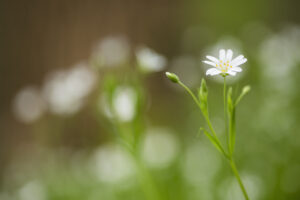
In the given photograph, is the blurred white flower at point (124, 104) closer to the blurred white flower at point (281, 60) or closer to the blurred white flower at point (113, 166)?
the blurred white flower at point (113, 166)

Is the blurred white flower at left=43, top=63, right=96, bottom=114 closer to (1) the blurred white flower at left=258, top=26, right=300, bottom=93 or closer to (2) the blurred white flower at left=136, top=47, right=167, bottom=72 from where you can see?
(2) the blurred white flower at left=136, top=47, right=167, bottom=72

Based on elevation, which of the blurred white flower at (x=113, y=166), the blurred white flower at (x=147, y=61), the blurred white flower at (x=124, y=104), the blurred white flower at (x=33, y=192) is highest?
the blurred white flower at (x=147, y=61)

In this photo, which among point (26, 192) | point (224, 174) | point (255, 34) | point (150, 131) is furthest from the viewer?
point (150, 131)

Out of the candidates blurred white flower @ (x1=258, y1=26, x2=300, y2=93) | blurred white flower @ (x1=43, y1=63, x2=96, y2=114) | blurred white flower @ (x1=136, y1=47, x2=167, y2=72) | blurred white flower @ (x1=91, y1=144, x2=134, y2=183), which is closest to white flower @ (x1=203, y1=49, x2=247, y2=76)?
blurred white flower @ (x1=136, y1=47, x2=167, y2=72)

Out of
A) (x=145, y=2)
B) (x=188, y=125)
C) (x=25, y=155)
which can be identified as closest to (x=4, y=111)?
(x=25, y=155)

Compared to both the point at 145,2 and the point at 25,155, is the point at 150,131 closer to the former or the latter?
the point at 25,155

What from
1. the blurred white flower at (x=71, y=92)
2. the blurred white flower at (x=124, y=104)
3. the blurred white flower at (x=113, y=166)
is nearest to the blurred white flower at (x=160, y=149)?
the blurred white flower at (x=113, y=166)
